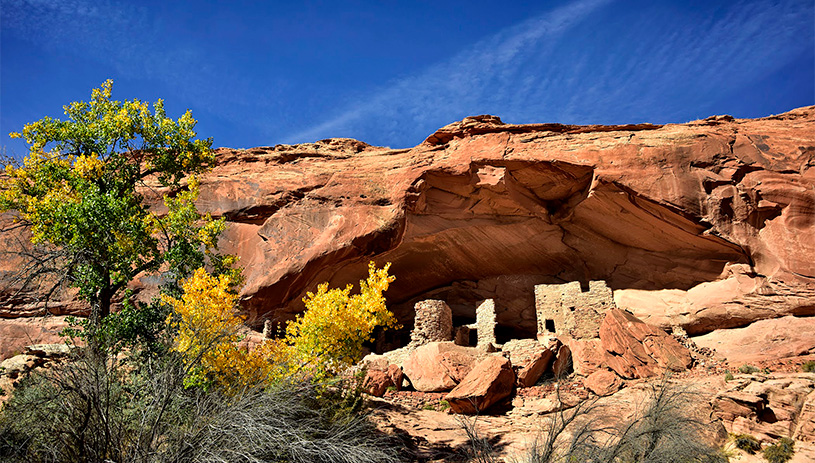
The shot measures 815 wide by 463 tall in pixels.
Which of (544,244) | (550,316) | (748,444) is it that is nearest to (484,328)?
(550,316)

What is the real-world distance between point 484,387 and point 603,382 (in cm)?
296

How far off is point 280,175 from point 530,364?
35.1 ft

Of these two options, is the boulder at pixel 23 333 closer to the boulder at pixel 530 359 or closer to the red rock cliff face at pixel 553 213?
the red rock cliff face at pixel 553 213

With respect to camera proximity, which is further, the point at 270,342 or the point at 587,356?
the point at 587,356

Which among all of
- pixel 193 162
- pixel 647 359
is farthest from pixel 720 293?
pixel 193 162

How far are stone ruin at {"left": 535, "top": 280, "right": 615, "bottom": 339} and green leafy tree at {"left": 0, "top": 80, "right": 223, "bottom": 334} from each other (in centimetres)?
1008

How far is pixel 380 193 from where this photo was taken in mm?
17656

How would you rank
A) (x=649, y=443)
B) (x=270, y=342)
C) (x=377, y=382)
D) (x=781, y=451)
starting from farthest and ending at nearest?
(x=377, y=382) → (x=270, y=342) → (x=781, y=451) → (x=649, y=443)

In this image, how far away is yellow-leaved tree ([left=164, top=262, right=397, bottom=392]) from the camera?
8.76 metres

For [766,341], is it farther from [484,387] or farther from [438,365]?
[438,365]

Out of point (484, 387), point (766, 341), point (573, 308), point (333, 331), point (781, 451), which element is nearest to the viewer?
point (333, 331)

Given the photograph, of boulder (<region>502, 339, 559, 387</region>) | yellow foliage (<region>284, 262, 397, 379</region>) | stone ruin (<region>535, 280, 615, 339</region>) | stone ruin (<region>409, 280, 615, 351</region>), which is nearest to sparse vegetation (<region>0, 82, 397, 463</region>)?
yellow foliage (<region>284, 262, 397, 379</region>)

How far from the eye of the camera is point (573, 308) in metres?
16.5

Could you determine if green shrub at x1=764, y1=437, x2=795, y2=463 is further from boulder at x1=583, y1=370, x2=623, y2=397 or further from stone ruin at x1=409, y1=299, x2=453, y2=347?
stone ruin at x1=409, y1=299, x2=453, y2=347
